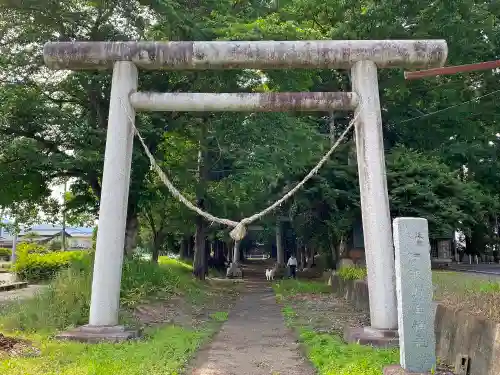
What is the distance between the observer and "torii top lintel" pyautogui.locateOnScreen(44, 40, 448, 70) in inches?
348

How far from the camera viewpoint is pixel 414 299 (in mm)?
5992

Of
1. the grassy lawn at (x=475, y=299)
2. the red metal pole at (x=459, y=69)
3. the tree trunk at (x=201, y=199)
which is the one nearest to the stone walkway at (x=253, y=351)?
the grassy lawn at (x=475, y=299)

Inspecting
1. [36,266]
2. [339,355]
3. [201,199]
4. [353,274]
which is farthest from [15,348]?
[36,266]

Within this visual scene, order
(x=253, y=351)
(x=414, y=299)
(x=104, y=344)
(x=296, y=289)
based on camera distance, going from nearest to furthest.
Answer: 1. (x=414, y=299)
2. (x=104, y=344)
3. (x=253, y=351)
4. (x=296, y=289)

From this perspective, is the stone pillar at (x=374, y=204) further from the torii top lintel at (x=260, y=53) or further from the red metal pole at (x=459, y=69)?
the red metal pole at (x=459, y=69)

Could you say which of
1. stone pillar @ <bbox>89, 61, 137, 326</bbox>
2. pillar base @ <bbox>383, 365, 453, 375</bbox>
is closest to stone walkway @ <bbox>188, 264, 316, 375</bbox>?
pillar base @ <bbox>383, 365, 453, 375</bbox>

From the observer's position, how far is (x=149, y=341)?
27.9 ft

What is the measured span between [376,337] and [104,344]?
14.8ft

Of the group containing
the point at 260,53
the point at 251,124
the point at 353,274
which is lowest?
the point at 353,274

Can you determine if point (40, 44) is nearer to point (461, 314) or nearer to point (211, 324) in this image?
point (211, 324)

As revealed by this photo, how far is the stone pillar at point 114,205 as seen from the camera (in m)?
8.45

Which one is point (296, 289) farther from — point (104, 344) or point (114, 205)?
point (104, 344)

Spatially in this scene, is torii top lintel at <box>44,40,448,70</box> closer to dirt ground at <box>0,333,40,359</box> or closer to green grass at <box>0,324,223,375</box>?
dirt ground at <box>0,333,40,359</box>

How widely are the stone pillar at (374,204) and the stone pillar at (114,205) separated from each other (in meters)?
4.39
